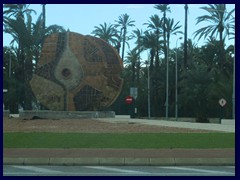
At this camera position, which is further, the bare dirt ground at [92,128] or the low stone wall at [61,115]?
the low stone wall at [61,115]

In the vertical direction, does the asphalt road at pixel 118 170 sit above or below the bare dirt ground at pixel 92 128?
below

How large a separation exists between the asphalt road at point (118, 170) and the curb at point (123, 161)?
1.53 ft

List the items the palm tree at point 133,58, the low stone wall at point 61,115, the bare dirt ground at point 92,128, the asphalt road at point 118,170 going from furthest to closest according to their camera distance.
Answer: the palm tree at point 133,58, the low stone wall at point 61,115, the bare dirt ground at point 92,128, the asphalt road at point 118,170

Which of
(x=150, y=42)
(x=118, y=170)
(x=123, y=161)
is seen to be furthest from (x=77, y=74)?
(x=118, y=170)

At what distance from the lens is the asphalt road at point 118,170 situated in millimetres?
10992

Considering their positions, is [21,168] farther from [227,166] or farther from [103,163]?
[227,166]

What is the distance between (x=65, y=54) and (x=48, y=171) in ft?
118

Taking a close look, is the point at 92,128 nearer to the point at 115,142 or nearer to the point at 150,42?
the point at 115,142

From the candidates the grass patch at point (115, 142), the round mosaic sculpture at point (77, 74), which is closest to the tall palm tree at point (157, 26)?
the round mosaic sculpture at point (77, 74)

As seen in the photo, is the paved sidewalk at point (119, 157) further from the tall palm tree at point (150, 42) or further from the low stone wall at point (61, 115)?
the tall palm tree at point (150, 42)

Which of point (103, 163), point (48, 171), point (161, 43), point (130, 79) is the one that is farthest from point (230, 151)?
point (130, 79)

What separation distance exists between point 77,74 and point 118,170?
35.4m

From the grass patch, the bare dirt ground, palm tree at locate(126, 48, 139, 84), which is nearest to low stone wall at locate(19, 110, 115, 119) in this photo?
the bare dirt ground

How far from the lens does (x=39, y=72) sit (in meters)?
47.4
